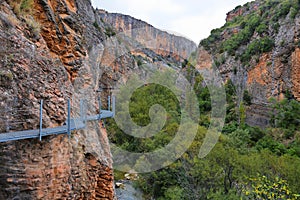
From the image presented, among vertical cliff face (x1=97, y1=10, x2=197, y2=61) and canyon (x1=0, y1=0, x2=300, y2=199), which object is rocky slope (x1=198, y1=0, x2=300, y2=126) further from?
canyon (x1=0, y1=0, x2=300, y2=199)

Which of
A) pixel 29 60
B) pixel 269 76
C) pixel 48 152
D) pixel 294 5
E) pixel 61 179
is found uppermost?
pixel 294 5

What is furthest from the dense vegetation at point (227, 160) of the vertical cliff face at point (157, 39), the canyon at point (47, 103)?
the vertical cliff face at point (157, 39)

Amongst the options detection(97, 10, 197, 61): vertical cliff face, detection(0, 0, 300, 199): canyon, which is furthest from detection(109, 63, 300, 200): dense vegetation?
detection(97, 10, 197, 61): vertical cliff face

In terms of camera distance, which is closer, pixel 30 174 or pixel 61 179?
pixel 30 174

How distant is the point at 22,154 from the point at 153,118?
12.8 meters

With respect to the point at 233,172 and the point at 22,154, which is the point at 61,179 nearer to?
the point at 22,154

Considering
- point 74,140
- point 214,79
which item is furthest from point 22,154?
point 214,79

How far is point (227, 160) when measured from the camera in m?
10.6

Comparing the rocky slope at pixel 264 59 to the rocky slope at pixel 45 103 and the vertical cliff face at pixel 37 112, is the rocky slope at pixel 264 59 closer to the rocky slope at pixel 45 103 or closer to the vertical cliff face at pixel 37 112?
the rocky slope at pixel 45 103

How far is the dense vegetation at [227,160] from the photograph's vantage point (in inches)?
350

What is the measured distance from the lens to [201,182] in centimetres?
1073

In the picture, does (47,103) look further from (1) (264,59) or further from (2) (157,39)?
(2) (157,39)

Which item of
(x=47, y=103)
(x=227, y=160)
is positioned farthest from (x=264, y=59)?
(x=47, y=103)

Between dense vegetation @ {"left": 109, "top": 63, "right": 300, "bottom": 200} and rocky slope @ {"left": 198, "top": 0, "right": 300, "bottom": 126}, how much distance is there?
289cm
